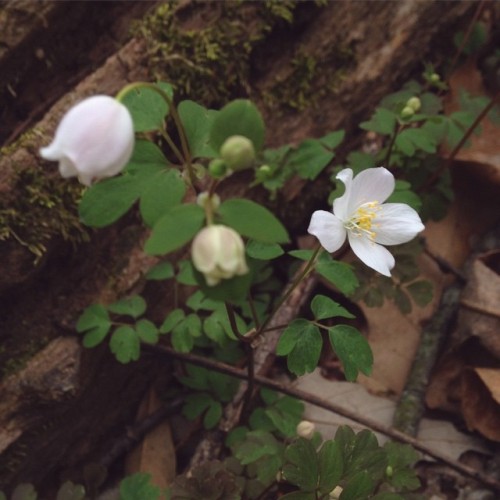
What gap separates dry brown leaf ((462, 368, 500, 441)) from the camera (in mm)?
2277

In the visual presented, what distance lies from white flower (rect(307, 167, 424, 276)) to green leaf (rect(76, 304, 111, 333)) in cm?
87

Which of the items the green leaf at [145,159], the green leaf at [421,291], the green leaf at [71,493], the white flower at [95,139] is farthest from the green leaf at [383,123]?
the green leaf at [71,493]

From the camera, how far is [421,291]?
8.05 feet

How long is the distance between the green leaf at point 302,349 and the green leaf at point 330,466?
8.2 inches

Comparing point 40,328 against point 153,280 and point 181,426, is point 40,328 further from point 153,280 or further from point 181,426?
point 181,426

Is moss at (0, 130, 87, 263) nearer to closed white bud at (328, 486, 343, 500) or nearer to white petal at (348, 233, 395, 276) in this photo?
white petal at (348, 233, 395, 276)

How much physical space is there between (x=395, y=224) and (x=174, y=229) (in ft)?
2.65

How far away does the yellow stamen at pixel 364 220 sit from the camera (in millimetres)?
1816

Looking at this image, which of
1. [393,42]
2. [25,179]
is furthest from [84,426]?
→ [393,42]

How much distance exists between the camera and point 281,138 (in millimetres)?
2590

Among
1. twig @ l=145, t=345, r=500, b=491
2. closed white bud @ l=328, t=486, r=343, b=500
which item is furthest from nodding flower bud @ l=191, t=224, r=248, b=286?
twig @ l=145, t=345, r=500, b=491

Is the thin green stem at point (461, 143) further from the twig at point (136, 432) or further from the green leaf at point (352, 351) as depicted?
the twig at point (136, 432)

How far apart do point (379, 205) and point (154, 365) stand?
1.15 meters

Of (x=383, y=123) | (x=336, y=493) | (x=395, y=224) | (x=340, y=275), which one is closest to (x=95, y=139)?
(x=340, y=275)
